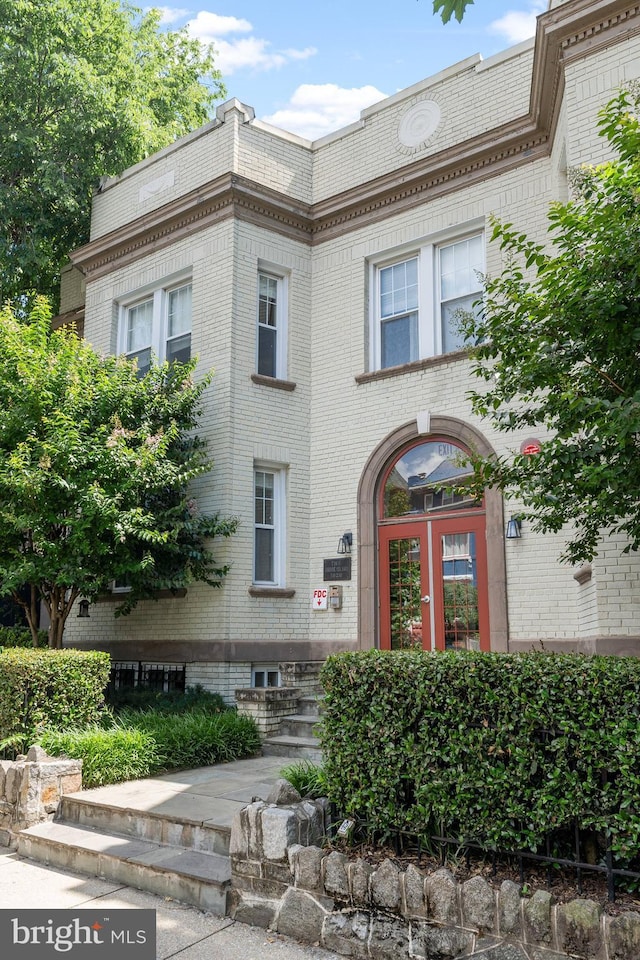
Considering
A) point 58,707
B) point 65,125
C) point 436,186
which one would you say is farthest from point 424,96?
point 58,707

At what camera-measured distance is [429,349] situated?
35.2ft

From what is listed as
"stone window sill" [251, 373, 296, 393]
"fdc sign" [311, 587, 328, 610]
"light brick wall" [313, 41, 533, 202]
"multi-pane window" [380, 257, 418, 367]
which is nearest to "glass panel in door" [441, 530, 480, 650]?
"fdc sign" [311, 587, 328, 610]

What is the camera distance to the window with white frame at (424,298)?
1066 centimetres

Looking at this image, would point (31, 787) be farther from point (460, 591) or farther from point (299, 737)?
point (460, 591)

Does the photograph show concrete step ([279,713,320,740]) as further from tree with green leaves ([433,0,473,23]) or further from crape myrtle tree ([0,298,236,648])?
tree with green leaves ([433,0,473,23])

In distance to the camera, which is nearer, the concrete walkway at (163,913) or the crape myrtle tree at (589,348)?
the concrete walkway at (163,913)

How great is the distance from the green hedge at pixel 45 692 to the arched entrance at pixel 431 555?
4.03 metres

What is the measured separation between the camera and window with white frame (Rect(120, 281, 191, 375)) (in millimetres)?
12195

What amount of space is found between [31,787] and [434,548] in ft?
18.2

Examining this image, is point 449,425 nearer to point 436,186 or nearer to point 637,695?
point 436,186

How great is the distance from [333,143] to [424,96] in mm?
1653

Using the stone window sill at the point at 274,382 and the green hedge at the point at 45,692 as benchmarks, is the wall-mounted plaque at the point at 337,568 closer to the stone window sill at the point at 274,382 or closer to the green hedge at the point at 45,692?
the stone window sill at the point at 274,382

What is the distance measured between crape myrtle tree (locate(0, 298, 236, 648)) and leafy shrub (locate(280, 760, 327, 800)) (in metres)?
4.14

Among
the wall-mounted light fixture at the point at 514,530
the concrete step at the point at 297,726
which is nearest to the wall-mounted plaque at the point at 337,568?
the concrete step at the point at 297,726
